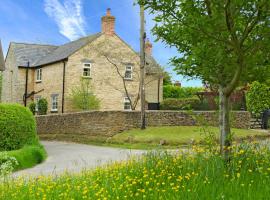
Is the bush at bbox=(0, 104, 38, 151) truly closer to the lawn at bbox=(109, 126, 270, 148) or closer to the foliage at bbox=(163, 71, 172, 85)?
the lawn at bbox=(109, 126, 270, 148)

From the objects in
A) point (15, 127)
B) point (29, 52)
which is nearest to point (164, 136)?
point (15, 127)

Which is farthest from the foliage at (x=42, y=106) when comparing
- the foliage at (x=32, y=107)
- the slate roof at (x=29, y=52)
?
the slate roof at (x=29, y=52)

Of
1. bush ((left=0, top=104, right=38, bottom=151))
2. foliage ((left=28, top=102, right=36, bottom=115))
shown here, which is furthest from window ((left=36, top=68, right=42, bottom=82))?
bush ((left=0, top=104, right=38, bottom=151))

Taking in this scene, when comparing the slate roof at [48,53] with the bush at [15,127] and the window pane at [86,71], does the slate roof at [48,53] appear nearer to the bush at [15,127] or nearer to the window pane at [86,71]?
the window pane at [86,71]

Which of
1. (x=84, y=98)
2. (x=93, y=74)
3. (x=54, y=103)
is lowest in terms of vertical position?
(x=54, y=103)

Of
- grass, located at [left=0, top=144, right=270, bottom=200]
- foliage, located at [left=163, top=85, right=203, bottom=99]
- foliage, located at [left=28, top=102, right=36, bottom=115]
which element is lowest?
grass, located at [left=0, top=144, right=270, bottom=200]

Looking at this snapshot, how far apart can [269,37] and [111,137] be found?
18354mm

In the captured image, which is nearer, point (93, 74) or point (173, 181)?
point (173, 181)

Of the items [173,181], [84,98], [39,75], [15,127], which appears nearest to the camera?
[173,181]

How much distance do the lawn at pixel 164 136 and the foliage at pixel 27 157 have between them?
19.4 feet

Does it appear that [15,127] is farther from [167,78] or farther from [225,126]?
[167,78]

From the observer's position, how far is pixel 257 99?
27.5 meters

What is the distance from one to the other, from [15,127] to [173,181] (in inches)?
462

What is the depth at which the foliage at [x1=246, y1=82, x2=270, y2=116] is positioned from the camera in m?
26.3
